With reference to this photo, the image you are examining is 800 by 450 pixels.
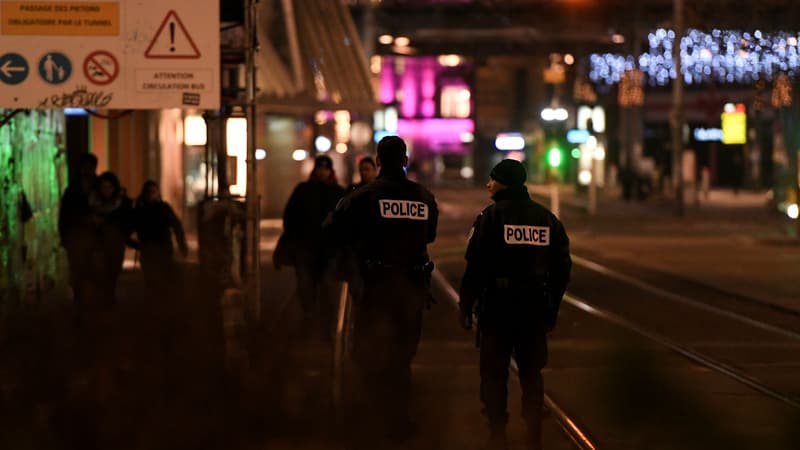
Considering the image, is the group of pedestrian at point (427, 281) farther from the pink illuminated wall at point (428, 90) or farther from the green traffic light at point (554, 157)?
the pink illuminated wall at point (428, 90)

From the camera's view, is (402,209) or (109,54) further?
(109,54)

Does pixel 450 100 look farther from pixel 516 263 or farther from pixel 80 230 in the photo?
pixel 516 263

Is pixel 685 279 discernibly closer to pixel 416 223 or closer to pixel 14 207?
pixel 14 207

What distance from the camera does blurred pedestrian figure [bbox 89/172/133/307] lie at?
16000 mm

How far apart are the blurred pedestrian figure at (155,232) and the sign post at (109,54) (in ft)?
10.1

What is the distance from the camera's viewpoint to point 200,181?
1414 inches

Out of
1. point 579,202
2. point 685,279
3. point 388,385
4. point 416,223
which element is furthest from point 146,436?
point 579,202

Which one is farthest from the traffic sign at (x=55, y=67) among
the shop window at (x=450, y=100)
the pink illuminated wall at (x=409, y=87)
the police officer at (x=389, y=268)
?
the shop window at (x=450, y=100)

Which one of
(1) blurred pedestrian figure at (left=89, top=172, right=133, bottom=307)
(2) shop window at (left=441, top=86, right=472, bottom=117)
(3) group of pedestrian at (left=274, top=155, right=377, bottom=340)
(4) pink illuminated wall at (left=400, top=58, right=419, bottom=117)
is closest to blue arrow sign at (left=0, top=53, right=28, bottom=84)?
(1) blurred pedestrian figure at (left=89, top=172, right=133, bottom=307)

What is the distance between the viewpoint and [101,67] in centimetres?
1367

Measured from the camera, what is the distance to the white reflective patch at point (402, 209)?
931cm

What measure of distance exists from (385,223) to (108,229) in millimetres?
7409

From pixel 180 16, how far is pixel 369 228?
5.17 meters

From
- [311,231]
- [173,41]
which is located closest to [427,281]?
[173,41]
